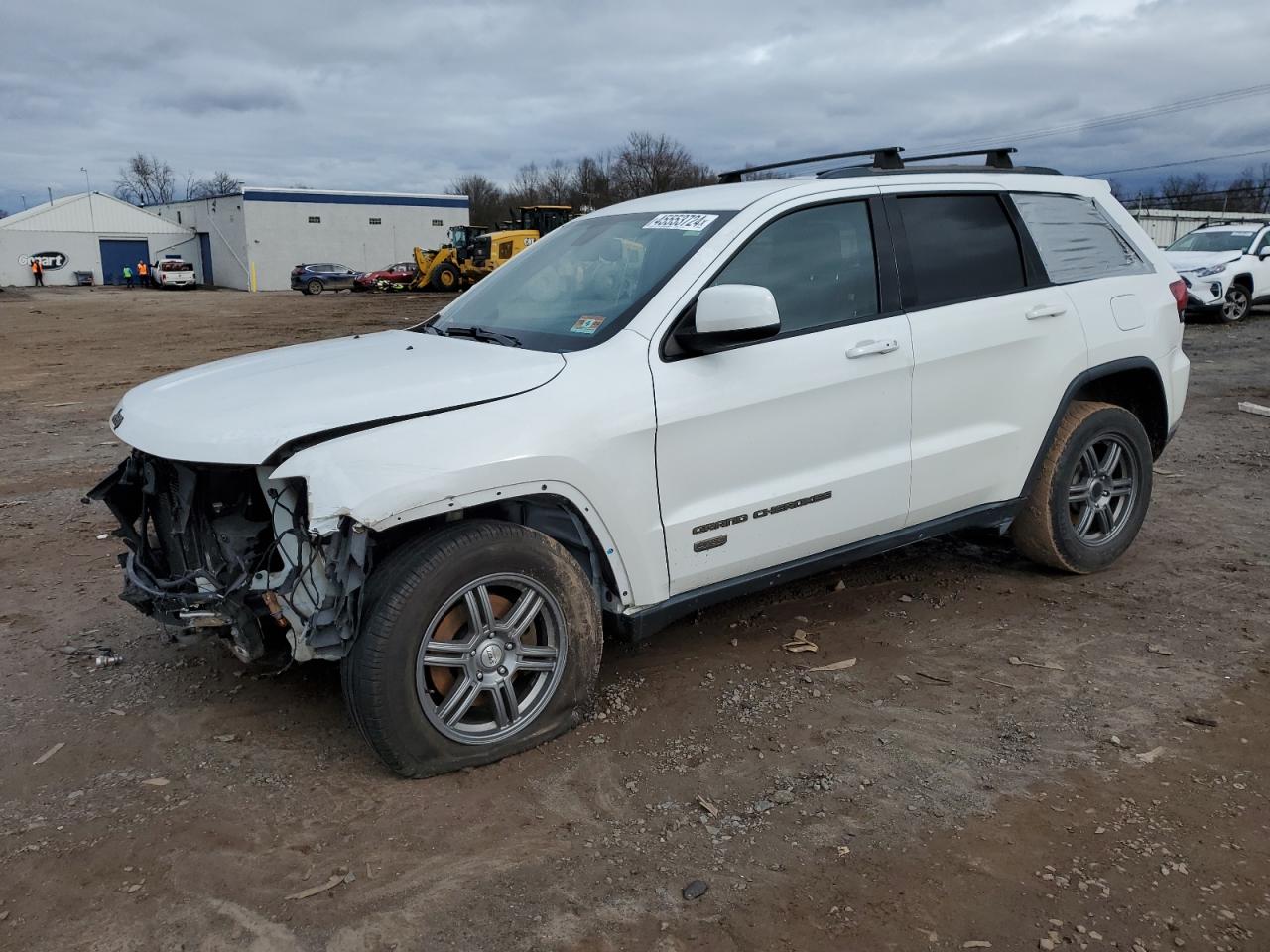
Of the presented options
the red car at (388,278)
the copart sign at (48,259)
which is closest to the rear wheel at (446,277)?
the red car at (388,278)

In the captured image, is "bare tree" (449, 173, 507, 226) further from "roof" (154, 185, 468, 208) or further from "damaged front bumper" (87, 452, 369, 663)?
"damaged front bumper" (87, 452, 369, 663)

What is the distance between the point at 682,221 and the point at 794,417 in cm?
94

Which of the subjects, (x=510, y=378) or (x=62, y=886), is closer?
(x=62, y=886)

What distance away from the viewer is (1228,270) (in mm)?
18469

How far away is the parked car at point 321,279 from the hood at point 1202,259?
34598mm

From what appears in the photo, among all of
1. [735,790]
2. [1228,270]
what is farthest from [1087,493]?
[1228,270]

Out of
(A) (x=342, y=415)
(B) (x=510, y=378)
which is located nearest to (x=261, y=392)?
(A) (x=342, y=415)

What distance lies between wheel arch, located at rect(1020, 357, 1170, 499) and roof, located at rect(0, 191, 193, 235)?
214 feet

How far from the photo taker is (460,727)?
3418 millimetres

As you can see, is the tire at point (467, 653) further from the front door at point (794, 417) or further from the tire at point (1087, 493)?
the tire at point (1087, 493)

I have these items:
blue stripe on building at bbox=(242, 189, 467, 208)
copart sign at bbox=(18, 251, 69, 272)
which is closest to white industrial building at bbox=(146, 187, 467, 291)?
blue stripe on building at bbox=(242, 189, 467, 208)

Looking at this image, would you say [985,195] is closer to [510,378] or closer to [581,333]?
A: [581,333]

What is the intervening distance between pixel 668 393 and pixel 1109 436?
2699mm

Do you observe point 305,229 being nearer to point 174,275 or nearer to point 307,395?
point 174,275
